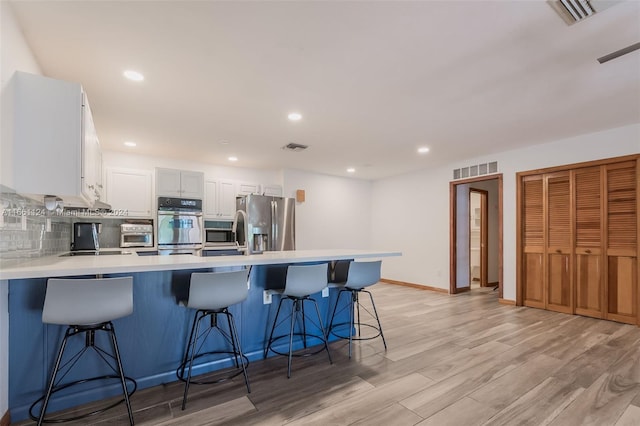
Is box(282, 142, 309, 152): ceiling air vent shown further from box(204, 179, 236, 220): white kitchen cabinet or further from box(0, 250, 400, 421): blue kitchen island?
box(0, 250, 400, 421): blue kitchen island

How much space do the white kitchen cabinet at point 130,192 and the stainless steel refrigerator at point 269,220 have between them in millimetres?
1440

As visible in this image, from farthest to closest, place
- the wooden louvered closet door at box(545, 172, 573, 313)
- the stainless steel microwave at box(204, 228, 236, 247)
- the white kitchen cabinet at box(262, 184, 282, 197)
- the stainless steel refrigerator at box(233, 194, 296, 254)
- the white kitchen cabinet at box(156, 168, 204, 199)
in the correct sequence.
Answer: the white kitchen cabinet at box(262, 184, 282, 197)
the stainless steel refrigerator at box(233, 194, 296, 254)
the stainless steel microwave at box(204, 228, 236, 247)
the white kitchen cabinet at box(156, 168, 204, 199)
the wooden louvered closet door at box(545, 172, 573, 313)

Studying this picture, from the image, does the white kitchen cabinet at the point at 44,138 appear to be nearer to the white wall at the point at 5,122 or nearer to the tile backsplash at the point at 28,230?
the white wall at the point at 5,122

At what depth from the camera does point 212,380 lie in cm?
236

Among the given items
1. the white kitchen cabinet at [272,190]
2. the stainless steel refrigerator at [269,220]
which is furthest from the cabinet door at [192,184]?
the white kitchen cabinet at [272,190]

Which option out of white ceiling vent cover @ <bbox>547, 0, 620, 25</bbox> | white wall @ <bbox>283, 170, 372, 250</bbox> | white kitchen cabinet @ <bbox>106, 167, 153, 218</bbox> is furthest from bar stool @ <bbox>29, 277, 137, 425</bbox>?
white wall @ <bbox>283, 170, 372, 250</bbox>

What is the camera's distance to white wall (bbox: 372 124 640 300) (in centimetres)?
409

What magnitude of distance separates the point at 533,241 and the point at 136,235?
235 inches

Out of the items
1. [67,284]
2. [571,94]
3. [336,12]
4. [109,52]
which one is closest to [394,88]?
[336,12]

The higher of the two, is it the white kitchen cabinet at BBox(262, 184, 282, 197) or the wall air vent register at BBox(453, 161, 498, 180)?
the wall air vent register at BBox(453, 161, 498, 180)

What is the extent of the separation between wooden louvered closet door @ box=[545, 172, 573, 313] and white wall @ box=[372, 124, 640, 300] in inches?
13.6

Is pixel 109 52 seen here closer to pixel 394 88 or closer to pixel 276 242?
pixel 394 88

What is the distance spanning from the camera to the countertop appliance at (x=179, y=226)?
15.7ft

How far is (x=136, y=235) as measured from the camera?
4.61 m
